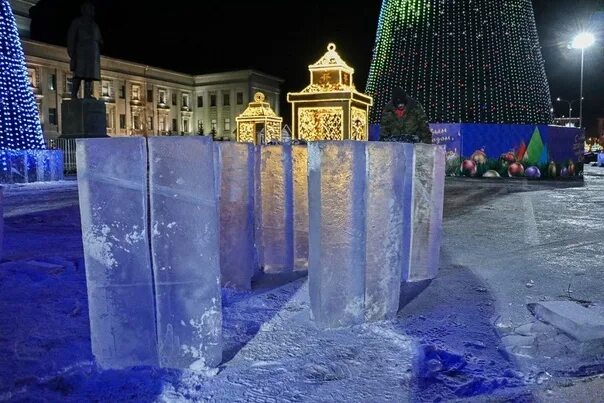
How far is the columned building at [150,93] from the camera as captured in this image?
51.2 m

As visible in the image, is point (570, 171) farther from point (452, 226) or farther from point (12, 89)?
point (12, 89)

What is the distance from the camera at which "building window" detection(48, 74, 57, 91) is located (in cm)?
5172

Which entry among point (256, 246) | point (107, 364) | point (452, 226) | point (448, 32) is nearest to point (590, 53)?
point (448, 32)

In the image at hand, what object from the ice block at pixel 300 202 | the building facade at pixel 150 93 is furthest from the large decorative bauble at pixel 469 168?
the building facade at pixel 150 93

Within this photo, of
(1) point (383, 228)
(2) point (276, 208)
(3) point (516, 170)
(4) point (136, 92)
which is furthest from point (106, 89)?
(1) point (383, 228)

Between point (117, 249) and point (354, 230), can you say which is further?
point (354, 230)

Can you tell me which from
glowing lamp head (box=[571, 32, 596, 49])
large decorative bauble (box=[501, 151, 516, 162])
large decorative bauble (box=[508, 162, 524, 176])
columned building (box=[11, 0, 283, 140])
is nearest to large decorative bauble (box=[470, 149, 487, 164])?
large decorative bauble (box=[501, 151, 516, 162])

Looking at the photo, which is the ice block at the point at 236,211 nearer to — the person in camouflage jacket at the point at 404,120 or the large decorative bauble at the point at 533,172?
the person in camouflage jacket at the point at 404,120

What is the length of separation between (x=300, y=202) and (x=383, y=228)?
55.7 inches

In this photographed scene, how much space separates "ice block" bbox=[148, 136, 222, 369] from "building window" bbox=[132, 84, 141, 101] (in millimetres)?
64129

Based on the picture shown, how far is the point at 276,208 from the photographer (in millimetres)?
4680

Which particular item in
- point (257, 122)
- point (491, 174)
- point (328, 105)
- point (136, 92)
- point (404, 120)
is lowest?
point (491, 174)

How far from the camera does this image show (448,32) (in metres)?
23.6

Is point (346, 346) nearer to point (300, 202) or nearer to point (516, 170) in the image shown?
point (300, 202)
